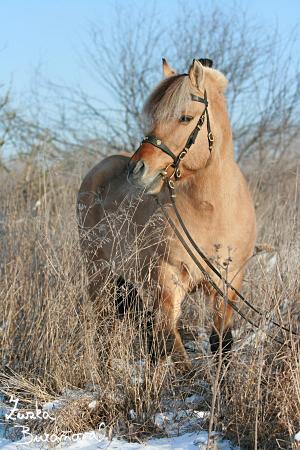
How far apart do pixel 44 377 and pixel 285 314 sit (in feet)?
5.21

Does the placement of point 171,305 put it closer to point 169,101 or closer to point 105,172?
point 169,101

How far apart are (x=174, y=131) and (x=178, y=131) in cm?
3

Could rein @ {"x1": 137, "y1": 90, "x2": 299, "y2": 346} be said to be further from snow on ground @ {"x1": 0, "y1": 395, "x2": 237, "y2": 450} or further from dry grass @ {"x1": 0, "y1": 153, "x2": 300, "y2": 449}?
snow on ground @ {"x1": 0, "y1": 395, "x2": 237, "y2": 450}

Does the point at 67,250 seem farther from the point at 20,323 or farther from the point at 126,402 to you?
the point at 126,402

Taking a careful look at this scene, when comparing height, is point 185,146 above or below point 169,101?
below

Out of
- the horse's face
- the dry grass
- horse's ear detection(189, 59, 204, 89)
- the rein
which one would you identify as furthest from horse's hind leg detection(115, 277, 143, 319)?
horse's ear detection(189, 59, 204, 89)

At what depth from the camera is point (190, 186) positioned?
4.58m

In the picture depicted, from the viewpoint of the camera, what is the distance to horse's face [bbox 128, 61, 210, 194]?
426 centimetres

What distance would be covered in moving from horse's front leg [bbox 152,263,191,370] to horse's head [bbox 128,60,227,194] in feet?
1.98

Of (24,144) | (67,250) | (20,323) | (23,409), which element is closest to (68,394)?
(23,409)

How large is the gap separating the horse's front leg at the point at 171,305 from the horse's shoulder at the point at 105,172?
1341 mm

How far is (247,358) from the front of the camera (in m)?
3.94

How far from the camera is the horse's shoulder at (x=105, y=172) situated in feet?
18.9

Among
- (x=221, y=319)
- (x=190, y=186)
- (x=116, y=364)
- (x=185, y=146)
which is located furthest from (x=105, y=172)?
(x=116, y=364)
